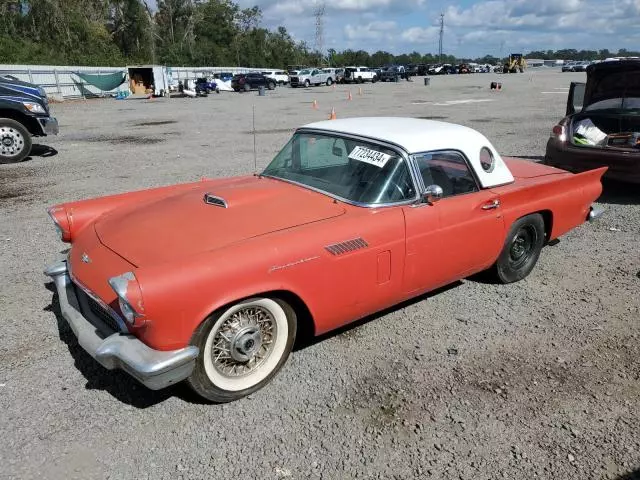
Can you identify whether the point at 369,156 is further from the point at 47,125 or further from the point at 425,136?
the point at 47,125

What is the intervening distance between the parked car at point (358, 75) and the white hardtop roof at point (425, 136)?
44.9 metres

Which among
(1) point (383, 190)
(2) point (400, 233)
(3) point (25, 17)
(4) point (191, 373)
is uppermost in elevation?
(3) point (25, 17)

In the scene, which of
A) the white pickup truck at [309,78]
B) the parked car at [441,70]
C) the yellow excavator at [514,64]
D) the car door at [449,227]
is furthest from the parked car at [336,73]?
the car door at [449,227]

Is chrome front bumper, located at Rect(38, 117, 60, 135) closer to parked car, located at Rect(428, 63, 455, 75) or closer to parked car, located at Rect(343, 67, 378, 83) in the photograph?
parked car, located at Rect(343, 67, 378, 83)

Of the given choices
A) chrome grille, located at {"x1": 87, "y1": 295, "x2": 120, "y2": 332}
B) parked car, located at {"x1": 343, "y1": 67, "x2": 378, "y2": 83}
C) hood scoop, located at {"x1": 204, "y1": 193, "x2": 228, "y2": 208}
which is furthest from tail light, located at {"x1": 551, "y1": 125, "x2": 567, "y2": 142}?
parked car, located at {"x1": 343, "y1": 67, "x2": 378, "y2": 83}

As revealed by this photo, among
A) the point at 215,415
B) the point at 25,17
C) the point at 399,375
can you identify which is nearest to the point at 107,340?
the point at 215,415

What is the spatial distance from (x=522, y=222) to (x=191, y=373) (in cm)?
295

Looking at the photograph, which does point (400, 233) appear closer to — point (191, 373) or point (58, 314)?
point (191, 373)

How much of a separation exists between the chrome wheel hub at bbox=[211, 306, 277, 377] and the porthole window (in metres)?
2.21

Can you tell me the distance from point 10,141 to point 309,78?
3511cm

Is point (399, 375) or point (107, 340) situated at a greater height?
point (107, 340)

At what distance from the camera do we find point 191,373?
8.64 ft

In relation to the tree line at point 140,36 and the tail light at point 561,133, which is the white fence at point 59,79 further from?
the tail light at point 561,133

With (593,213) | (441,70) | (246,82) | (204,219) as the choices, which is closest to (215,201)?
(204,219)
